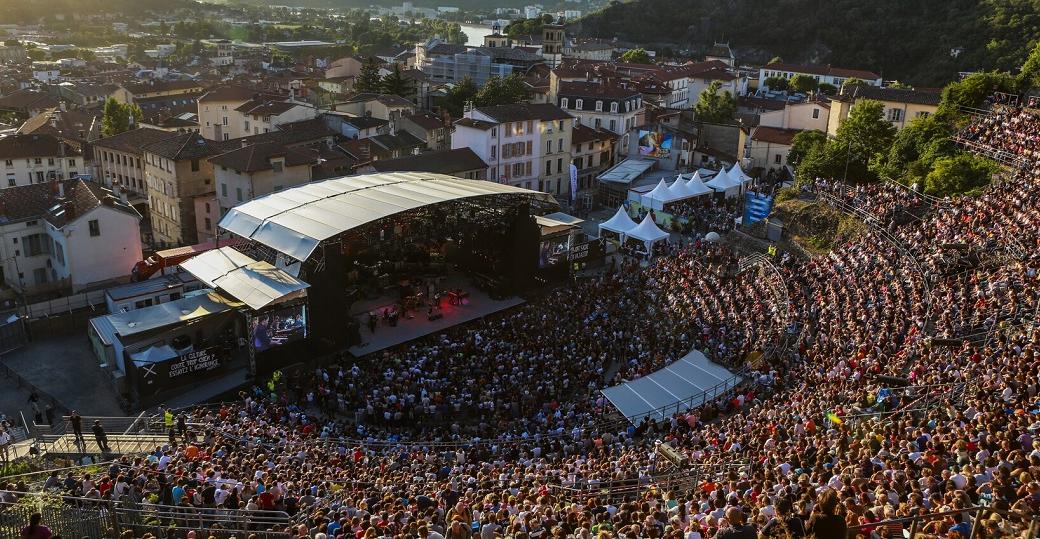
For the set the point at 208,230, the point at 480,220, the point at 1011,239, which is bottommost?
the point at 208,230

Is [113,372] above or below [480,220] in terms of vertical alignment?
below

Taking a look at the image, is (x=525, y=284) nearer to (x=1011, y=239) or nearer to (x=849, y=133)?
(x=1011, y=239)

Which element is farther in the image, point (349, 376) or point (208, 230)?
point (208, 230)

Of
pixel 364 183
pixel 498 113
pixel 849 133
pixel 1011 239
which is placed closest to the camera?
pixel 1011 239

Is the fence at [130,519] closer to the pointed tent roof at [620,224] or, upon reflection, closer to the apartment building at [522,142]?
the pointed tent roof at [620,224]

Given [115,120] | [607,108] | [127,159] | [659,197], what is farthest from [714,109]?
[115,120]

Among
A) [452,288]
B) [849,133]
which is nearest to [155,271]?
[452,288]

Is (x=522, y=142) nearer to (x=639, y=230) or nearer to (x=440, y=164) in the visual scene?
(x=440, y=164)
